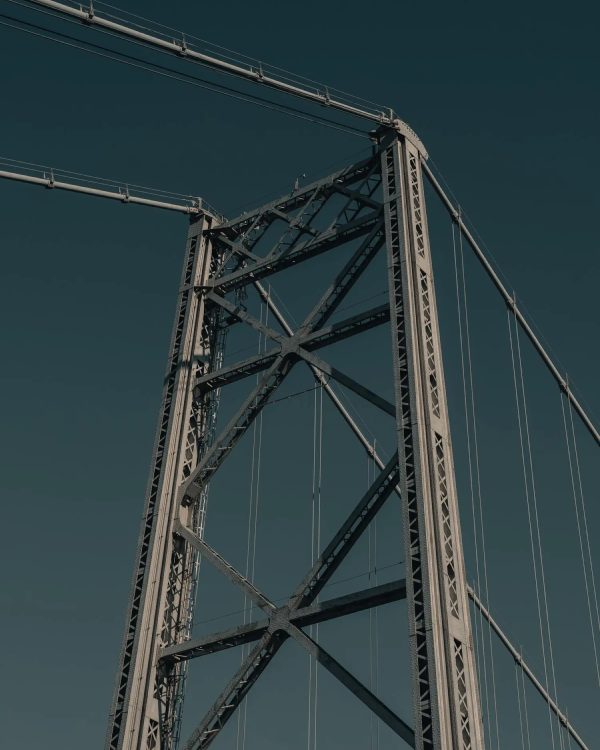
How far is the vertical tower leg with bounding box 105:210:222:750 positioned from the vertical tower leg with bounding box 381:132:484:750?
234 inches

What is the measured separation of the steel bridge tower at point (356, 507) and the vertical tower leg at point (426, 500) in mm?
28

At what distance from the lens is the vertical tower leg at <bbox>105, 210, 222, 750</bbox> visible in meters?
25.2

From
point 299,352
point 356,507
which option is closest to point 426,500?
point 356,507

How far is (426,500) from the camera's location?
22.8 m

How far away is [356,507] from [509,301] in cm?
1197

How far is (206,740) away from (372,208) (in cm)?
1238

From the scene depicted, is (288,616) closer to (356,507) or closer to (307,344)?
(356,507)

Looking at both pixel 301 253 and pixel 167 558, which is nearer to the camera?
pixel 167 558

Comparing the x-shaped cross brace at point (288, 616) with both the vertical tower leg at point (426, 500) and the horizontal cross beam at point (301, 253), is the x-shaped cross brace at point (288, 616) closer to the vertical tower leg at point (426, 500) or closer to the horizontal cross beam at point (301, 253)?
the vertical tower leg at point (426, 500)

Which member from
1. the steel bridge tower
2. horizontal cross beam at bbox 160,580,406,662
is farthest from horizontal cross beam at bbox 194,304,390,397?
horizontal cross beam at bbox 160,580,406,662

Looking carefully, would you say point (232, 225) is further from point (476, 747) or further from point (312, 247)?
point (476, 747)

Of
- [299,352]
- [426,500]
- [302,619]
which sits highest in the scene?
[299,352]

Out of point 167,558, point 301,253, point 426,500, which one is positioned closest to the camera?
point 426,500

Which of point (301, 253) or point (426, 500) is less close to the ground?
point (301, 253)
